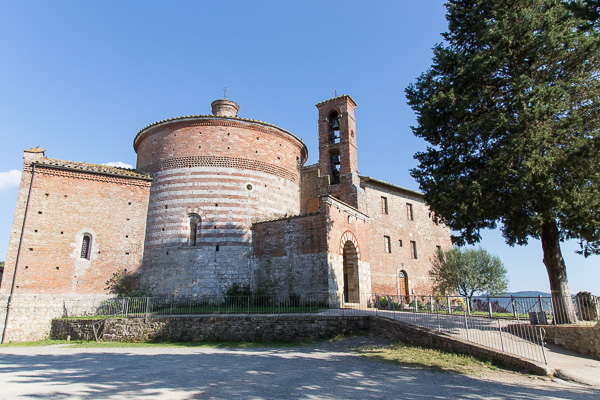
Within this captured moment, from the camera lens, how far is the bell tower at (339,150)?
22719 mm

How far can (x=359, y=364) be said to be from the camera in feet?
33.2

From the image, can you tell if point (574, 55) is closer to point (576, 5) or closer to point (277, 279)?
point (576, 5)

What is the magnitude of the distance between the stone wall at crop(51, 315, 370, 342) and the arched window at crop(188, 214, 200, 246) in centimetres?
563

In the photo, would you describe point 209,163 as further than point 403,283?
No

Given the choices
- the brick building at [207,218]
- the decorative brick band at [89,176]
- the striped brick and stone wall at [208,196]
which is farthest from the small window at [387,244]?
the decorative brick band at [89,176]

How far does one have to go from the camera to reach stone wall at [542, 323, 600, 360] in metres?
10.5

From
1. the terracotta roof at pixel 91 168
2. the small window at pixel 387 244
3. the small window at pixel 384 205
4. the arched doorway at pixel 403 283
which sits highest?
the terracotta roof at pixel 91 168

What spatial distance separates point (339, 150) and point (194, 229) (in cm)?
996

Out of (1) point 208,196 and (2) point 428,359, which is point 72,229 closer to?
(1) point 208,196

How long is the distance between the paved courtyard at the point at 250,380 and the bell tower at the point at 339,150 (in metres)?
12.2

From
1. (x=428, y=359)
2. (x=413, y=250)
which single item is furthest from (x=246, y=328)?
(x=413, y=250)

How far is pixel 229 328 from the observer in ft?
49.0

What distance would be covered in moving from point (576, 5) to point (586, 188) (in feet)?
16.8

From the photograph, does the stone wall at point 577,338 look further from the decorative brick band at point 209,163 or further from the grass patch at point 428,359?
the decorative brick band at point 209,163
